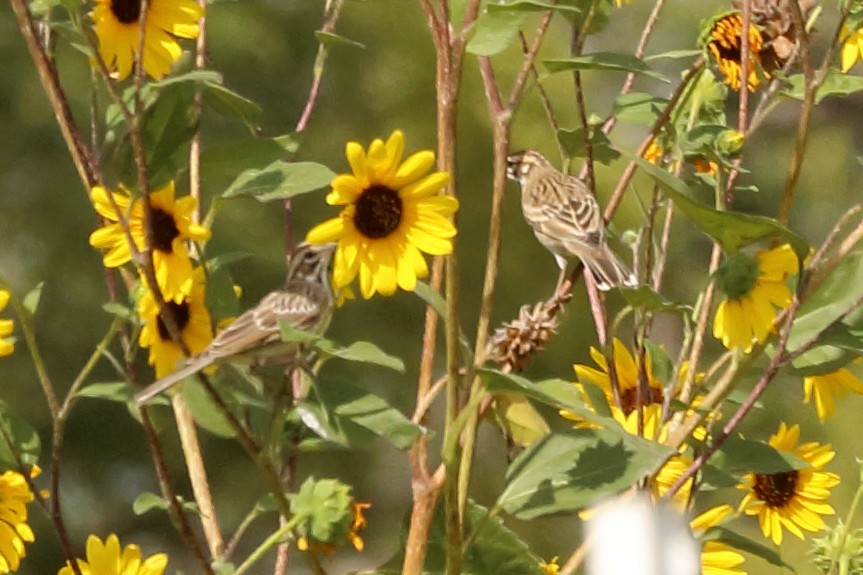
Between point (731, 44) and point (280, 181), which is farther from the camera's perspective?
point (731, 44)

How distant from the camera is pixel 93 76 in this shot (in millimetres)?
669

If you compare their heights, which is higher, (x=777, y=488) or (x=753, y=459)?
(x=753, y=459)

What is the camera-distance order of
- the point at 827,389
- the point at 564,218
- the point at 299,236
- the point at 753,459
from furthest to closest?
the point at 299,236
the point at 564,218
the point at 827,389
the point at 753,459

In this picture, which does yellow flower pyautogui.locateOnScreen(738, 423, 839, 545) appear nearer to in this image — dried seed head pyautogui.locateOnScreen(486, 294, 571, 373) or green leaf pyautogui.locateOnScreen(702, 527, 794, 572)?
green leaf pyautogui.locateOnScreen(702, 527, 794, 572)

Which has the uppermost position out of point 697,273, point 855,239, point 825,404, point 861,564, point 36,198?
point 855,239

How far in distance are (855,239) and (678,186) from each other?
0.51 feet

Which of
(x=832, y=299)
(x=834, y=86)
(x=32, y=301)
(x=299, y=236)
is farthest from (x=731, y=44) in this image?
(x=299, y=236)

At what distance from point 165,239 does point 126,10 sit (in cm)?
10

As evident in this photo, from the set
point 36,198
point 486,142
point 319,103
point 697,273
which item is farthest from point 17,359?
point 697,273

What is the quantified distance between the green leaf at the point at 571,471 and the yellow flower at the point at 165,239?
0.56ft

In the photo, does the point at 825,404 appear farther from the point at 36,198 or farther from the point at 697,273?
the point at 697,273

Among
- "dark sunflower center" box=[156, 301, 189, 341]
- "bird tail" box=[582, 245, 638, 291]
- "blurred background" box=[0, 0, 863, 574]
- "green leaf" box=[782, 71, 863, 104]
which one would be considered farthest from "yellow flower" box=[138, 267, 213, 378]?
"blurred background" box=[0, 0, 863, 574]

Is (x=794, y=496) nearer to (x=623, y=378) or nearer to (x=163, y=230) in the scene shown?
(x=623, y=378)

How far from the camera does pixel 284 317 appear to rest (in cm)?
63
